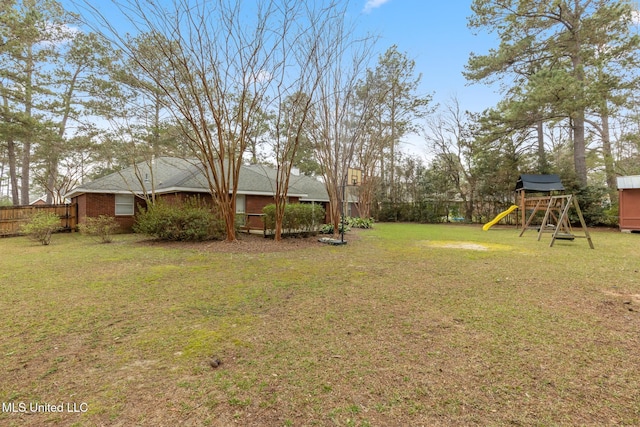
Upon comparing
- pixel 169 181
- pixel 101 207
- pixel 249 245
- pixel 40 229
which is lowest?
pixel 249 245

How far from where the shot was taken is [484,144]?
16.8 m

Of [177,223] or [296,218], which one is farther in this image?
[296,218]

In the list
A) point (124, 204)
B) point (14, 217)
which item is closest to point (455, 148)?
point (124, 204)

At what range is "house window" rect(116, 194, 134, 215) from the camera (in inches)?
570

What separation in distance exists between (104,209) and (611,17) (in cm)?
2395

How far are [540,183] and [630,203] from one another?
3248 mm

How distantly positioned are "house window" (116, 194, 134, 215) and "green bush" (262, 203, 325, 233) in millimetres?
8415

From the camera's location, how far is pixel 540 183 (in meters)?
14.2

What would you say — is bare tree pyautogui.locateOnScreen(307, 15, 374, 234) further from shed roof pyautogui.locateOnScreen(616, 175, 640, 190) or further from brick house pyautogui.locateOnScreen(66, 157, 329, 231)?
shed roof pyautogui.locateOnScreen(616, 175, 640, 190)

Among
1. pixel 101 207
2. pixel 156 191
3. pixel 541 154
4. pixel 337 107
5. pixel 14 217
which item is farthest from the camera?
pixel 541 154

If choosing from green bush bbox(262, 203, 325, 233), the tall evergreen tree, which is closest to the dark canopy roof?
the tall evergreen tree

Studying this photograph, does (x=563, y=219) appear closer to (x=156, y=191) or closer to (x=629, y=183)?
(x=629, y=183)

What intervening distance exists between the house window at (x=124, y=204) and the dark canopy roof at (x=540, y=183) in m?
19.1

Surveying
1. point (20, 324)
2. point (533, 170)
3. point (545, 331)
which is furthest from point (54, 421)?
point (533, 170)
